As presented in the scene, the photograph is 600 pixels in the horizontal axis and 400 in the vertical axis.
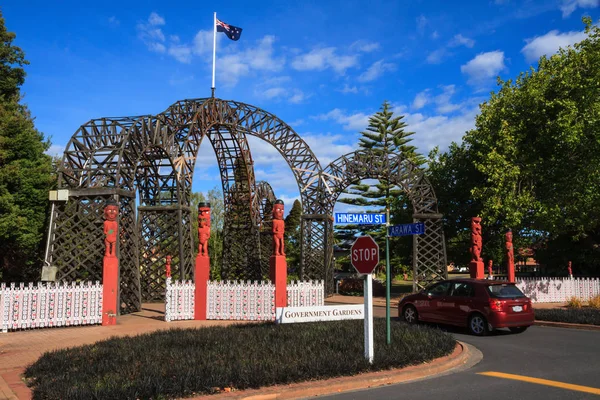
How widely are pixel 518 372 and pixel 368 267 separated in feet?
9.95

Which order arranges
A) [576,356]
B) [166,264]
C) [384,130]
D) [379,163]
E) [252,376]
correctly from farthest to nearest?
[384,130] → [379,163] → [166,264] → [576,356] → [252,376]

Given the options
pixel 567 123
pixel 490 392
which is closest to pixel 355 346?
pixel 490 392

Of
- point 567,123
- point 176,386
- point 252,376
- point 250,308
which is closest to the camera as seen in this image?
point 176,386

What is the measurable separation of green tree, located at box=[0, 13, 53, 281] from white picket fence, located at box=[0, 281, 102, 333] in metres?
7.56

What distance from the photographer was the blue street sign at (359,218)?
9.44m

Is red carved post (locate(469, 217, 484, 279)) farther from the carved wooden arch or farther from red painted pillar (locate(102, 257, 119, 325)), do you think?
red painted pillar (locate(102, 257, 119, 325))

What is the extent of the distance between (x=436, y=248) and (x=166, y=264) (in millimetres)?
13175

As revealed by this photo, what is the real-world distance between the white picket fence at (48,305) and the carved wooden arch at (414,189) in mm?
13854

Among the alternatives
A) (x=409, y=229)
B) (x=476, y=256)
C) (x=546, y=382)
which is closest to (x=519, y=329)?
(x=409, y=229)

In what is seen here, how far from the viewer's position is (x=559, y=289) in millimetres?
22734

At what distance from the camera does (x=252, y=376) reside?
6.88 metres

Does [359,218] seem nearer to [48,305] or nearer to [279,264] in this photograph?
[279,264]

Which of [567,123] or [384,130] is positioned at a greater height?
[384,130]

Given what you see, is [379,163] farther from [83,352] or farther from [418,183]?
[83,352]
